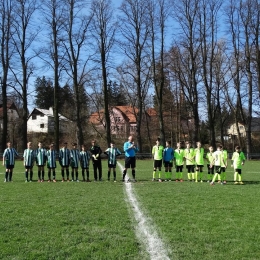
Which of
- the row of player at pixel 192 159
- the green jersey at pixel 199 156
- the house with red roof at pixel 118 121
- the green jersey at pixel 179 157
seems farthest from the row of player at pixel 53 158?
the house with red roof at pixel 118 121

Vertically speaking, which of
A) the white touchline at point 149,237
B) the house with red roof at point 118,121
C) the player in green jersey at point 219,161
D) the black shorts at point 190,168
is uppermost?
the house with red roof at point 118,121

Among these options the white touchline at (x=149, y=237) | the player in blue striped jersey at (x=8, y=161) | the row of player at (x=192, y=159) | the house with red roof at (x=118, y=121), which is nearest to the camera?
the white touchline at (x=149, y=237)

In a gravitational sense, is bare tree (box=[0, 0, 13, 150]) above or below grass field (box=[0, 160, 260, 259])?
above

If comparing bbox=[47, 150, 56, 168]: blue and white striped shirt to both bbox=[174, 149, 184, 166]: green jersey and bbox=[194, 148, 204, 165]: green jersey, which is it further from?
bbox=[194, 148, 204, 165]: green jersey

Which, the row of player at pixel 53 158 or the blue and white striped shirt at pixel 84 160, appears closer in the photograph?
the row of player at pixel 53 158

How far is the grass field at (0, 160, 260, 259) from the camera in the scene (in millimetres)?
5230

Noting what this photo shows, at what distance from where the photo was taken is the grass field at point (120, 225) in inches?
206

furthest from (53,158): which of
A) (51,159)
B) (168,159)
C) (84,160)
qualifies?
(168,159)

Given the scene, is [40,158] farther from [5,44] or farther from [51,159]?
[5,44]

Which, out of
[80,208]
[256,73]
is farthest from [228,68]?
[80,208]

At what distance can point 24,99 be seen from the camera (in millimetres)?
37812

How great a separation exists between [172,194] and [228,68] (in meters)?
34.5

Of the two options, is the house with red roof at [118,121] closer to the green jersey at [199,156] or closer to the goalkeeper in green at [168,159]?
the goalkeeper in green at [168,159]

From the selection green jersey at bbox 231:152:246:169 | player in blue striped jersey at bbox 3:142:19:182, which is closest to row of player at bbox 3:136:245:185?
player in blue striped jersey at bbox 3:142:19:182
